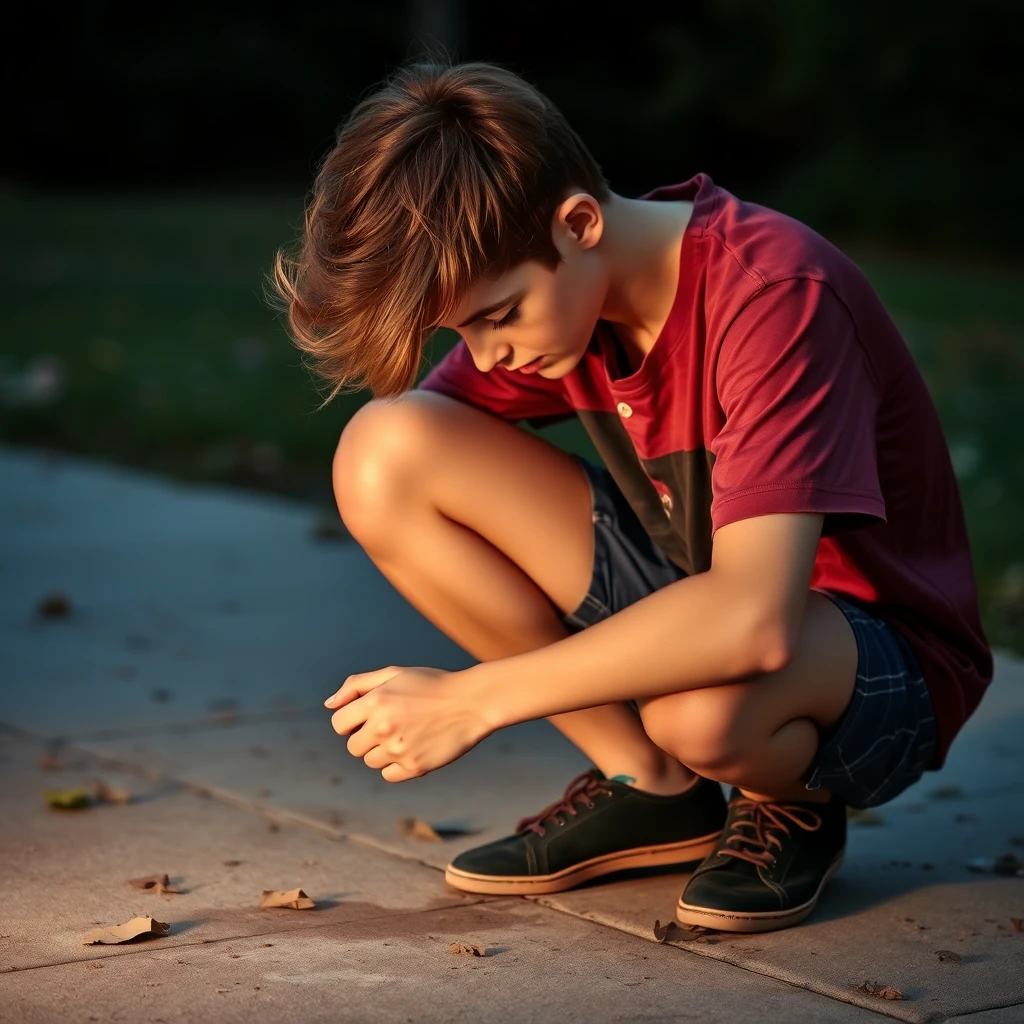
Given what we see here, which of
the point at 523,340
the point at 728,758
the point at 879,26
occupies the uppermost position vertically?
the point at 879,26

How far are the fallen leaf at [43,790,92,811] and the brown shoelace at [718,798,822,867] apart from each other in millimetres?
1144

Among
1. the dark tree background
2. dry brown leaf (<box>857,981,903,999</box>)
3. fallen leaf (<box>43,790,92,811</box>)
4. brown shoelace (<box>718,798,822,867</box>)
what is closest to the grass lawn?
fallen leaf (<box>43,790,92,811</box>)

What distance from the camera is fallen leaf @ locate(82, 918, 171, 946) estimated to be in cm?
228

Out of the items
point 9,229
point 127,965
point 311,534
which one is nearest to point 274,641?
point 311,534

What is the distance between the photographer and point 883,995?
2.10 metres

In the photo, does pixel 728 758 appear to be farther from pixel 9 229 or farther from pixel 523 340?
pixel 9 229

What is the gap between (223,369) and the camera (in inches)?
361

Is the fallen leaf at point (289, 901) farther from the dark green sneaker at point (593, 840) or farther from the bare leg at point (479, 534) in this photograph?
the bare leg at point (479, 534)

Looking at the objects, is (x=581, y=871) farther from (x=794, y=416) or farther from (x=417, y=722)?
(x=794, y=416)

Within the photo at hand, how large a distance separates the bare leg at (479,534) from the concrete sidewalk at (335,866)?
252 mm

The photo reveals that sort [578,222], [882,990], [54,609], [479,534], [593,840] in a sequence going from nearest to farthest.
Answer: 1. [882,990]
2. [578,222]
3. [593,840]
4. [479,534]
5. [54,609]

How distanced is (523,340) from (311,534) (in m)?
3.08

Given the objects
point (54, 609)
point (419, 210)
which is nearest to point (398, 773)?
point (419, 210)

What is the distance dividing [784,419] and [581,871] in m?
0.81
